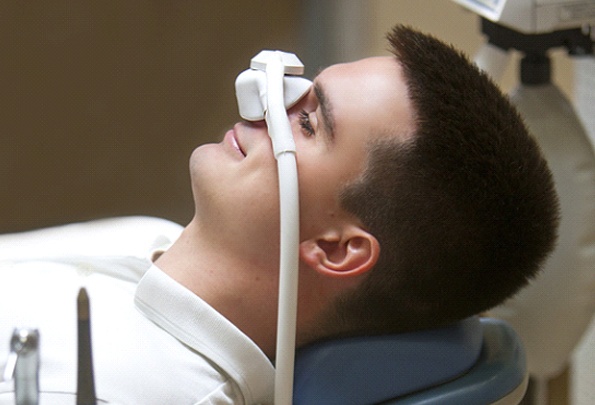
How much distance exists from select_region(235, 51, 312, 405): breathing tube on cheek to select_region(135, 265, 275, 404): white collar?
0.06 metres

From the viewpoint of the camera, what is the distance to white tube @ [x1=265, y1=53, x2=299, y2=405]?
1.05m

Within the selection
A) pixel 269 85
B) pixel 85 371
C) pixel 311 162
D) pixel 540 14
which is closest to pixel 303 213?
pixel 311 162

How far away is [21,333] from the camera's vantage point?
0.82 m

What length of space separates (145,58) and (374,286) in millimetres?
2027

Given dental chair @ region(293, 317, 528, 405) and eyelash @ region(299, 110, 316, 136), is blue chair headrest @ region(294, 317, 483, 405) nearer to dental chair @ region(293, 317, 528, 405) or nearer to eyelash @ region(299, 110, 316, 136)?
dental chair @ region(293, 317, 528, 405)

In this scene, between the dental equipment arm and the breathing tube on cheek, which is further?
the breathing tube on cheek

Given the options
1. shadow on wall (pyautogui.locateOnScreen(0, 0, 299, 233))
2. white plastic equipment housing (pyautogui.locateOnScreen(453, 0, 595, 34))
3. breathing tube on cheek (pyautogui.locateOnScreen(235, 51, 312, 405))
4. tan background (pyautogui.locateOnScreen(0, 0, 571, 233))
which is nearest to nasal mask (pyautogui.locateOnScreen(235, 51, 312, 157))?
breathing tube on cheek (pyautogui.locateOnScreen(235, 51, 312, 405))

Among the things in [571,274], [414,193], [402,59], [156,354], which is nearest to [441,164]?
[414,193]

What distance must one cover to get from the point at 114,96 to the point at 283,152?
202cm

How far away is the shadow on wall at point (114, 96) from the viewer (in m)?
2.92

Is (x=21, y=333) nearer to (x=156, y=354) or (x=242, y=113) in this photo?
(x=156, y=354)

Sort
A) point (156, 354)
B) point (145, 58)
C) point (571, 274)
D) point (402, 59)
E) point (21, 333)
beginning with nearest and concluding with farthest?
1. point (21, 333)
2. point (156, 354)
3. point (402, 59)
4. point (571, 274)
5. point (145, 58)

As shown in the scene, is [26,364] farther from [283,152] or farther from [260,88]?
[260,88]

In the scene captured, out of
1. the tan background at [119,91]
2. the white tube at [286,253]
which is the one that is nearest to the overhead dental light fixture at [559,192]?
the white tube at [286,253]
